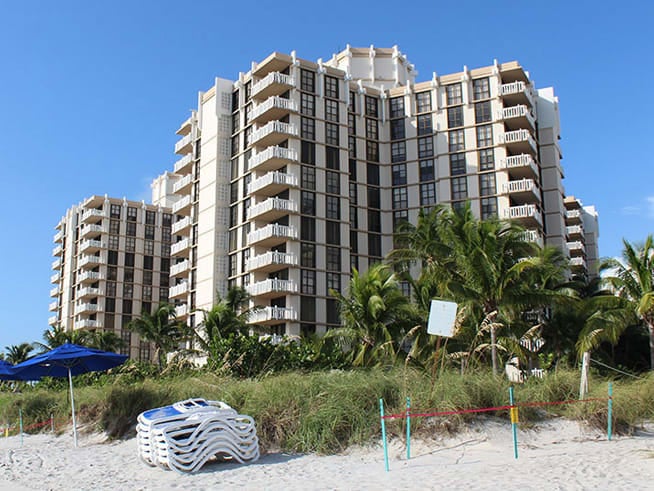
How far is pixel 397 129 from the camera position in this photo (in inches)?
2446

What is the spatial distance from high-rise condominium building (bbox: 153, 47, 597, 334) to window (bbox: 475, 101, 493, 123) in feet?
0.35

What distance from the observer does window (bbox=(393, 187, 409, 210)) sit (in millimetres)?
60156

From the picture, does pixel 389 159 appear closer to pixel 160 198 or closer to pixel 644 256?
pixel 644 256

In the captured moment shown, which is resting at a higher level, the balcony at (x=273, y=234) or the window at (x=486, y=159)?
the window at (x=486, y=159)

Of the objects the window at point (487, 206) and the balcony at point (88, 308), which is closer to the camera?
the window at point (487, 206)

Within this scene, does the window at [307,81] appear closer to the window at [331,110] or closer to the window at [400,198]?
the window at [331,110]

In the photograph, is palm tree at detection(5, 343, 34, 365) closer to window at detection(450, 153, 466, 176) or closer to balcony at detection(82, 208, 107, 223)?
balcony at detection(82, 208, 107, 223)

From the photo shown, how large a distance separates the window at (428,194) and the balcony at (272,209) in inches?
455

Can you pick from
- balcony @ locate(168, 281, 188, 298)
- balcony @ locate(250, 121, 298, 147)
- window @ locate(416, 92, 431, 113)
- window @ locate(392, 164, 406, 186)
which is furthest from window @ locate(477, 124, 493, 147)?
balcony @ locate(168, 281, 188, 298)

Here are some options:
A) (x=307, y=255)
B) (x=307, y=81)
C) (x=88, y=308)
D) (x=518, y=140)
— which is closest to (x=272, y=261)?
(x=307, y=255)

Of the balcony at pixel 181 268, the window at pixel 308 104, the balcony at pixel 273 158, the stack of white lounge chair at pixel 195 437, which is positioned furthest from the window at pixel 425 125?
the stack of white lounge chair at pixel 195 437

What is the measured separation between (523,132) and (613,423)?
138 ft

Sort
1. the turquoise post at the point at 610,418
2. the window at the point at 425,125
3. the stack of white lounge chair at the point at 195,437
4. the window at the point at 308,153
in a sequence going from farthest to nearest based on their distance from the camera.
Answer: the window at the point at 425,125 → the window at the point at 308,153 → the turquoise post at the point at 610,418 → the stack of white lounge chair at the point at 195,437

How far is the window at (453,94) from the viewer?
59.3 metres
